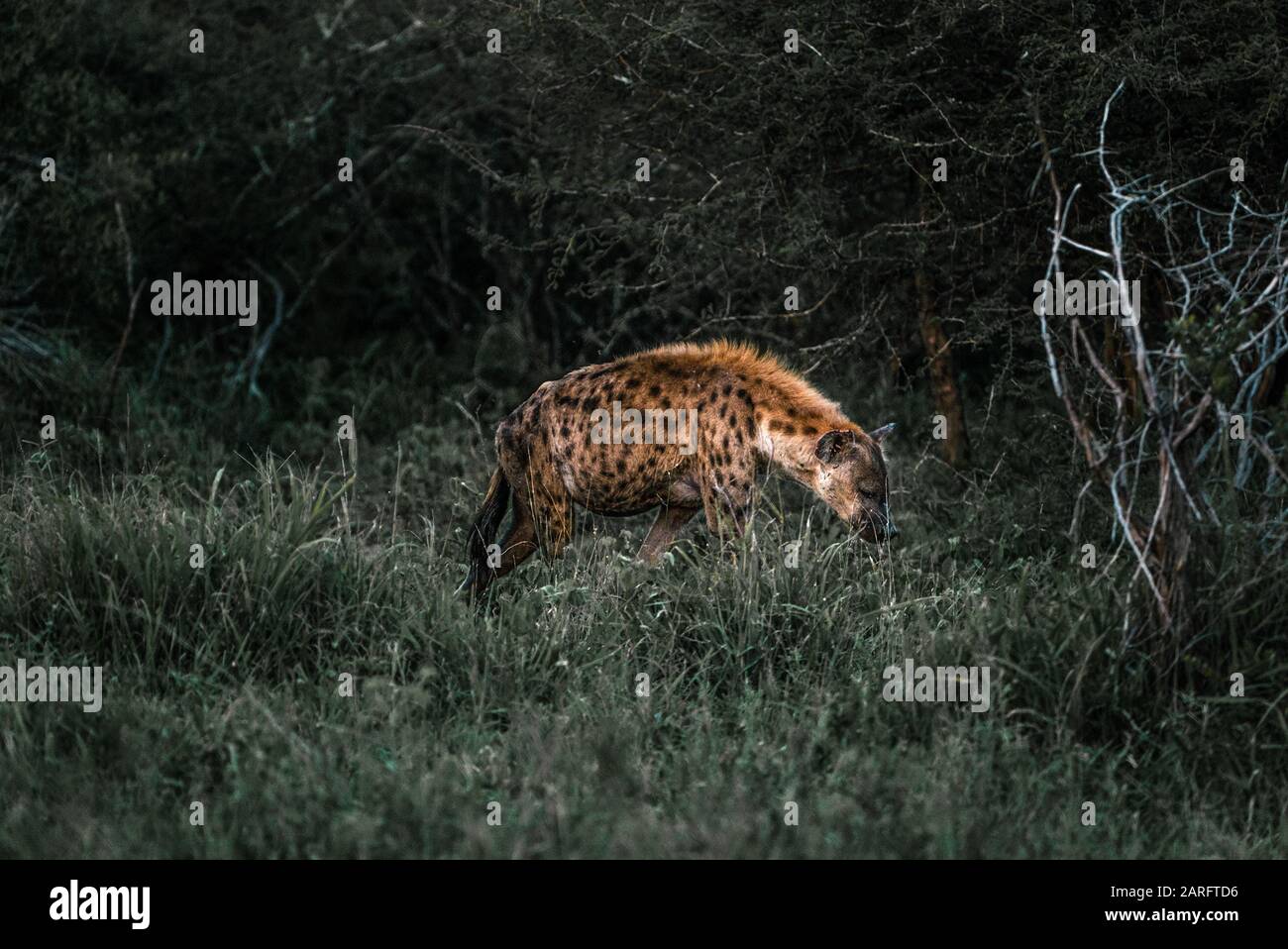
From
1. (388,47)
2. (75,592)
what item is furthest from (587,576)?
(388,47)

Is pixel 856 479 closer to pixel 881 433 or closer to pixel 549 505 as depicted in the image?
pixel 881 433

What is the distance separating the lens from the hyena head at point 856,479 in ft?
22.8

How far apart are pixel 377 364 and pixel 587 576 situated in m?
5.32

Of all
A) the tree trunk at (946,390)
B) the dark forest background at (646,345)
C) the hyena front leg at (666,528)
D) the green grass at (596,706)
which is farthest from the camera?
the tree trunk at (946,390)

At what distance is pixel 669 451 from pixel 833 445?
0.74 m

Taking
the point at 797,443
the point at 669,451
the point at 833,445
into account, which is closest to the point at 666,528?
the point at 669,451

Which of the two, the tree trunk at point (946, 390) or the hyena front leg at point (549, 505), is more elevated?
the tree trunk at point (946, 390)

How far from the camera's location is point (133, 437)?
9.27 metres

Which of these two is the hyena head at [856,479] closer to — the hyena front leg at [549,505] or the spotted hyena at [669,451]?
the spotted hyena at [669,451]

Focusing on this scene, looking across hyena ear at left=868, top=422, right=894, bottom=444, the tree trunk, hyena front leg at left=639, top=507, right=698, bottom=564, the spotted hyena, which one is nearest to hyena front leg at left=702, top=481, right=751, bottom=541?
the spotted hyena

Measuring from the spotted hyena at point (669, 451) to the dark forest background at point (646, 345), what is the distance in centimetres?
31

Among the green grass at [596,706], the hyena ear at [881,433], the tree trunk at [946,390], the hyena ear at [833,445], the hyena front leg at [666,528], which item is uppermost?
the tree trunk at [946,390]

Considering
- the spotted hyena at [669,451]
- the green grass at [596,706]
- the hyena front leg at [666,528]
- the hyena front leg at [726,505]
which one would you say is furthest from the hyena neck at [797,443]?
the hyena front leg at [666,528]

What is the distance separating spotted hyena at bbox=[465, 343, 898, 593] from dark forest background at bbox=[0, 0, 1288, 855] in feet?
1.02
